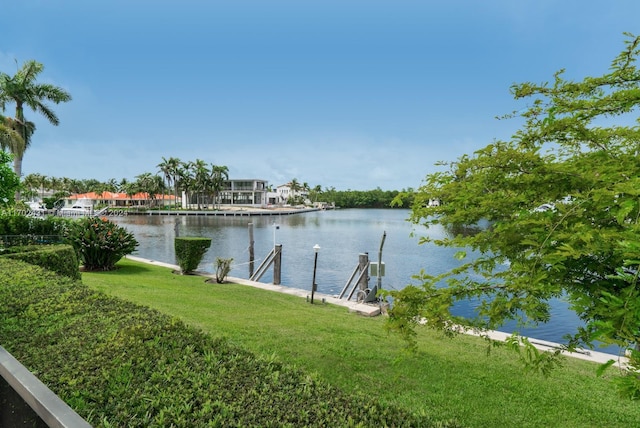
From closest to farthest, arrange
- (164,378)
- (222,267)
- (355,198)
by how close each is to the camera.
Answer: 1. (164,378)
2. (222,267)
3. (355,198)

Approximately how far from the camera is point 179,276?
48.8 ft

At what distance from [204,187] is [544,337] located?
91223 millimetres

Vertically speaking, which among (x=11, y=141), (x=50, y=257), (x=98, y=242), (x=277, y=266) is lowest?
(x=277, y=266)

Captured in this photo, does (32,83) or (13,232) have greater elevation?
(32,83)

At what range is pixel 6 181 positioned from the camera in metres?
14.0

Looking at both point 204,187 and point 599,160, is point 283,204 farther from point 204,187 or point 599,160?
point 599,160

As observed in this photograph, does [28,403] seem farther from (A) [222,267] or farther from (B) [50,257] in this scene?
(A) [222,267]

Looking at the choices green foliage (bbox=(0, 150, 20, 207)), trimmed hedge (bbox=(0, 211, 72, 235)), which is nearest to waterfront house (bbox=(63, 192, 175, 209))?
trimmed hedge (bbox=(0, 211, 72, 235))


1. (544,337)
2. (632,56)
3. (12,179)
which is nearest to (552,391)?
(632,56)

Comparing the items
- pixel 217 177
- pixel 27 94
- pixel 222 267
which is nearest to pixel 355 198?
pixel 217 177

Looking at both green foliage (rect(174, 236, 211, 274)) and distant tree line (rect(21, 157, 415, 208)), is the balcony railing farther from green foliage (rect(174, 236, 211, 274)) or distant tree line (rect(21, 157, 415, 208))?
distant tree line (rect(21, 157, 415, 208))

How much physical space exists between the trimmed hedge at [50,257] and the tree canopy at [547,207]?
923 centimetres

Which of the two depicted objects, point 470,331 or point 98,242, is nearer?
point 470,331

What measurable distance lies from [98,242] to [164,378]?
13.7 meters
